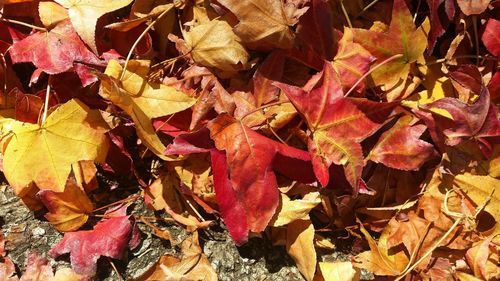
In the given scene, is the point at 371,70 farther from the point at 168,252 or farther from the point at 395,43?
the point at 168,252

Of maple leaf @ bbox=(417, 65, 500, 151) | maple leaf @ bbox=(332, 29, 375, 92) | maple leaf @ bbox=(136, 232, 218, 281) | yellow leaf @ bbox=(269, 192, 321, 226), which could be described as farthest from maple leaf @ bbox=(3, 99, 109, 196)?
maple leaf @ bbox=(417, 65, 500, 151)

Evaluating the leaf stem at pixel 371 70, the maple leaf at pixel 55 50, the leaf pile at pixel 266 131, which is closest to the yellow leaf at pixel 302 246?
the leaf pile at pixel 266 131

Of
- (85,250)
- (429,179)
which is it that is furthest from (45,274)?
(429,179)

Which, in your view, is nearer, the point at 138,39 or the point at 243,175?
the point at 243,175

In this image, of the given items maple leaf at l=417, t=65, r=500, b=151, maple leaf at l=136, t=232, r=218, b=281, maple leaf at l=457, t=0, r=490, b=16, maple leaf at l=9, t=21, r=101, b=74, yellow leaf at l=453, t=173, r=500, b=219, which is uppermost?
maple leaf at l=457, t=0, r=490, b=16

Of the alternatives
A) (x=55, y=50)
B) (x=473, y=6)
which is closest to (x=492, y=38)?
(x=473, y=6)

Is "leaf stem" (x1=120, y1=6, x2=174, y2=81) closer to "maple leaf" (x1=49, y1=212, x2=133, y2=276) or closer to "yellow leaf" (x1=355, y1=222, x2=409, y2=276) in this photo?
"maple leaf" (x1=49, y1=212, x2=133, y2=276)
